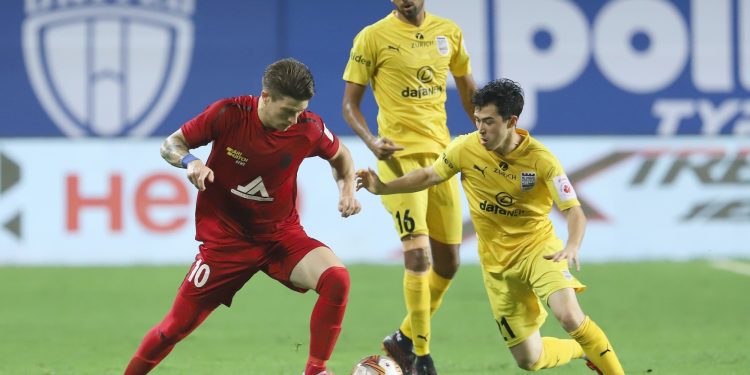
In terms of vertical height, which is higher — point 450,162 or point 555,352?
point 450,162

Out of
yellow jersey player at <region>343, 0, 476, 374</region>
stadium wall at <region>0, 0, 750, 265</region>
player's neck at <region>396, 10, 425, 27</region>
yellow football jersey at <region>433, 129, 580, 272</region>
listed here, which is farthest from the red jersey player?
stadium wall at <region>0, 0, 750, 265</region>

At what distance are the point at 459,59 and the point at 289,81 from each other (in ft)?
7.68

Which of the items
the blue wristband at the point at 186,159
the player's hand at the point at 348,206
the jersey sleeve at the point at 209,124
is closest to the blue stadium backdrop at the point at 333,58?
the player's hand at the point at 348,206

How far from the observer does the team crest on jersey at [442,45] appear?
7695mm

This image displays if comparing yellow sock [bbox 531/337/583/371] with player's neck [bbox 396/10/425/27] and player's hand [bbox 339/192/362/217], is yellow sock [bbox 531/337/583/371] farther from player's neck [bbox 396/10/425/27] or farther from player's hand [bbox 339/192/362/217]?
player's neck [bbox 396/10/425/27]

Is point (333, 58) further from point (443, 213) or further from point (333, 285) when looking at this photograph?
point (333, 285)

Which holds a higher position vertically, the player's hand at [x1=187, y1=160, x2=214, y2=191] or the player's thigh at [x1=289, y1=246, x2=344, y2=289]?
the player's hand at [x1=187, y1=160, x2=214, y2=191]

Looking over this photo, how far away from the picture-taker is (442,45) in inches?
303

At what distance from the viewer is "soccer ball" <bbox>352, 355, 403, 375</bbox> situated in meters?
6.38

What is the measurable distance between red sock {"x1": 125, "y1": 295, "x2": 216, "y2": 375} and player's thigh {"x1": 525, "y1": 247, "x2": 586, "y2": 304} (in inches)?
67.4

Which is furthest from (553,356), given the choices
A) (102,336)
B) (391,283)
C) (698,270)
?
(698,270)

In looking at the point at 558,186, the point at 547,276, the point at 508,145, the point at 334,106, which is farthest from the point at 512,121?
the point at 334,106

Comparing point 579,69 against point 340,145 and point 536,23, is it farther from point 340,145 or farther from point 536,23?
point 340,145

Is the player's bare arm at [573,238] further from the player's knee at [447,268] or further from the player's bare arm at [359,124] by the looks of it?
the player's knee at [447,268]
